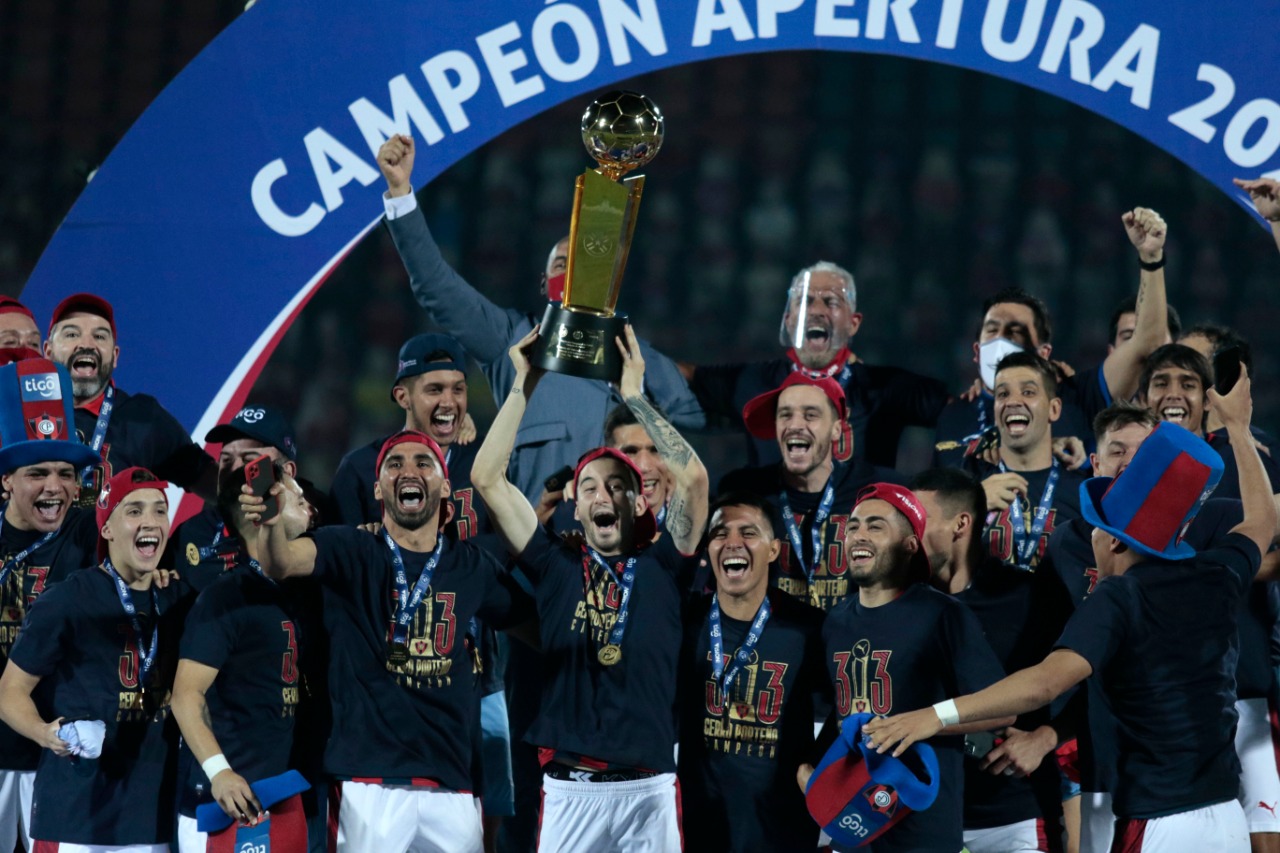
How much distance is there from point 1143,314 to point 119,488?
3.14 meters

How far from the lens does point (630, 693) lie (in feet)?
15.6

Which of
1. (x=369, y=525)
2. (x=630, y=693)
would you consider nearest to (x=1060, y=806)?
(x=630, y=693)

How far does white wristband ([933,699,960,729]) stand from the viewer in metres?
4.12

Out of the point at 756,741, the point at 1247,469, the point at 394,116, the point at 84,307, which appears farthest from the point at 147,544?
the point at 1247,469

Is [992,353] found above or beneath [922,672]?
above

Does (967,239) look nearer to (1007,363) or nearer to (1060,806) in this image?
(1007,363)

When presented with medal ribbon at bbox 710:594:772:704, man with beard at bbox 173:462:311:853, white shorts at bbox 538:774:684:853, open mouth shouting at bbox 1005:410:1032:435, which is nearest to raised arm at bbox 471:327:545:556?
man with beard at bbox 173:462:311:853

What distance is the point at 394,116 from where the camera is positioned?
251 inches

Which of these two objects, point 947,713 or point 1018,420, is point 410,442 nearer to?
point 947,713

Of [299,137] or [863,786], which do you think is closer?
[863,786]

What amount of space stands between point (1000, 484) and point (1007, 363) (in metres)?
0.40

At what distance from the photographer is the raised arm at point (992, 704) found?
A: 13.4ft

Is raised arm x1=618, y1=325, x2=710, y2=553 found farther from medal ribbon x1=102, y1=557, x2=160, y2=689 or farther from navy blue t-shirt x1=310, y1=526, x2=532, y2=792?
→ medal ribbon x1=102, y1=557, x2=160, y2=689

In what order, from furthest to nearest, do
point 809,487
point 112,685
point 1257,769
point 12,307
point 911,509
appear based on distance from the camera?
point 12,307 → point 809,487 → point 1257,769 → point 112,685 → point 911,509
